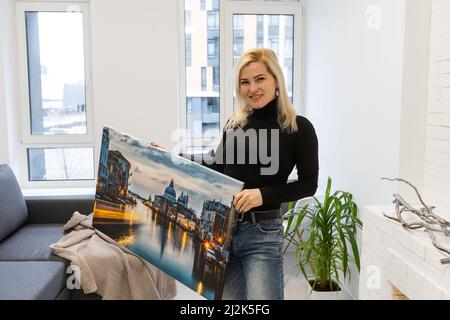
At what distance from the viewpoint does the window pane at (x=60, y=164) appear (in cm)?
409

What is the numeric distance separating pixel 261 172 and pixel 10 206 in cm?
206

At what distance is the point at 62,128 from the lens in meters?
4.06

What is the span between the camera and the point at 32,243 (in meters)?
2.93

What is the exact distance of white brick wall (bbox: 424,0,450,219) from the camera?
1.82 meters

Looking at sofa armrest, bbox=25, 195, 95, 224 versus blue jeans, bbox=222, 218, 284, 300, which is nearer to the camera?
blue jeans, bbox=222, 218, 284, 300

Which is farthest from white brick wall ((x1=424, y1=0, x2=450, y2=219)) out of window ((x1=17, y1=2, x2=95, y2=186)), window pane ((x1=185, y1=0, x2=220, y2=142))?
window ((x1=17, y1=2, x2=95, y2=186))

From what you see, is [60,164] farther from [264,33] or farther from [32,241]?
[264,33]

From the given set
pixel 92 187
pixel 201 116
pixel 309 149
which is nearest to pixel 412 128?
pixel 309 149

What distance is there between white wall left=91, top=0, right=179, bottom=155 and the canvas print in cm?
200

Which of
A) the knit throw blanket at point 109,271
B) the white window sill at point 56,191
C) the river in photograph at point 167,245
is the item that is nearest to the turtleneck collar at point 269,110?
the river in photograph at point 167,245

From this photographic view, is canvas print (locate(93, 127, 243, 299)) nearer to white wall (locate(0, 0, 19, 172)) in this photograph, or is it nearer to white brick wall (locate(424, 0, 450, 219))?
white brick wall (locate(424, 0, 450, 219))

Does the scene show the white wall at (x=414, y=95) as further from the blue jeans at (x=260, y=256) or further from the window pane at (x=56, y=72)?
the window pane at (x=56, y=72)

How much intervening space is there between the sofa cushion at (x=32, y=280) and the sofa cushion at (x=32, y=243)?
0.11 metres

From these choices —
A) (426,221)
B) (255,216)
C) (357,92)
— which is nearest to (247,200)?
(255,216)
